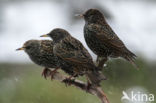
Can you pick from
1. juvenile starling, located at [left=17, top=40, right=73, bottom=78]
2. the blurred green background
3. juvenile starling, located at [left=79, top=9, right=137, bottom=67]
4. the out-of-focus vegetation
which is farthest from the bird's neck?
the out-of-focus vegetation

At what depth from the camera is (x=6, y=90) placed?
2.31 m

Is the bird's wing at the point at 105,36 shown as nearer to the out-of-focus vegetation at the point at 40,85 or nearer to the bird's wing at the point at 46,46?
the bird's wing at the point at 46,46

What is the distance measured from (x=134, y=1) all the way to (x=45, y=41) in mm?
907

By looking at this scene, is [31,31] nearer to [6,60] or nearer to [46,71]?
[6,60]

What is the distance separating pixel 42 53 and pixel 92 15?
0.16m

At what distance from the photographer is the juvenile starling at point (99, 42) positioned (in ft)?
3.96

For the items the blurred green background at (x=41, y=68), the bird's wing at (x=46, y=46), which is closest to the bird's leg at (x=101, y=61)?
the bird's wing at (x=46, y=46)

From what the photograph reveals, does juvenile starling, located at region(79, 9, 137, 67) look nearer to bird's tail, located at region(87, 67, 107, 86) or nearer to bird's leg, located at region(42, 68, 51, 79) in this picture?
bird's tail, located at region(87, 67, 107, 86)

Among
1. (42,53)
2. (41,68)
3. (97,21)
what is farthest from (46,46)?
(41,68)

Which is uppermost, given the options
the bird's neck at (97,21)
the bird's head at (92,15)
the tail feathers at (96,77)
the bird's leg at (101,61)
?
the bird's head at (92,15)

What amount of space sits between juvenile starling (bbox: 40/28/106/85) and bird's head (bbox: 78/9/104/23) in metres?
0.06

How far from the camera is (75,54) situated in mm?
1207

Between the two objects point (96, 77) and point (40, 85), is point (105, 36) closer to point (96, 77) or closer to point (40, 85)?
point (96, 77)

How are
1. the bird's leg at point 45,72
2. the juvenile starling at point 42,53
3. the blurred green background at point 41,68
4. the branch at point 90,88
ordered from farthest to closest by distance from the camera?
the blurred green background at point 41,68, the bird's leg at point 45,72, the juvenile starling at point 42,53, the branch at point 90,88
